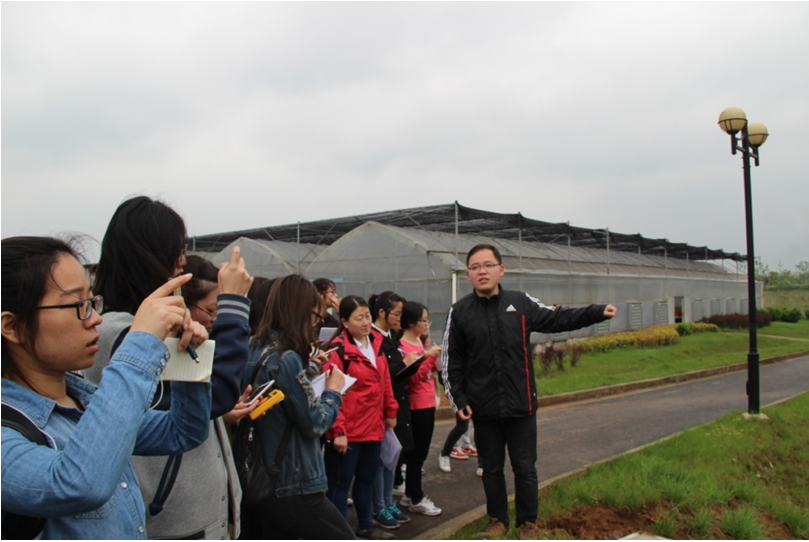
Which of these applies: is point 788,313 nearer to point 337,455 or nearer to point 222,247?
point 222,247

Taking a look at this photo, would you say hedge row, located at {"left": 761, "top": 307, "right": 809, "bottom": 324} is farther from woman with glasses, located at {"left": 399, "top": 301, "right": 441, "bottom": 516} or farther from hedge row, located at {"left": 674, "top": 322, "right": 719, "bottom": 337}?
woman with glasses, located at {"left": 399, "top": 301, "right": 441, "bottom": 516}

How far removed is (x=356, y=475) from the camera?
176 inches

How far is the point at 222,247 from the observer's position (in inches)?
1045

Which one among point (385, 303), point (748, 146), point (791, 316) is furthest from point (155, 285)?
point (791, 316)

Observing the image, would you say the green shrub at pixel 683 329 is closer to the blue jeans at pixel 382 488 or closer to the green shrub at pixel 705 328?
the green shrub at pixel 705 328

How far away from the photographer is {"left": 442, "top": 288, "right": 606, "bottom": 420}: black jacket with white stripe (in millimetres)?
4316

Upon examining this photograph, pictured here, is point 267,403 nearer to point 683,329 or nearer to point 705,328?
point 683,329

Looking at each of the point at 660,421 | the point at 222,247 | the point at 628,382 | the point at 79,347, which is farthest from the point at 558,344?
the point at 79,347

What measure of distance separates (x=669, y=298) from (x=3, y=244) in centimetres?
3015

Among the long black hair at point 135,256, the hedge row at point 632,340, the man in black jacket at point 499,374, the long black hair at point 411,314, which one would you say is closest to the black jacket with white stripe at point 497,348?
the man in black jacket at point 499,374

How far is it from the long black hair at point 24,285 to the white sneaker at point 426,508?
4129 mm

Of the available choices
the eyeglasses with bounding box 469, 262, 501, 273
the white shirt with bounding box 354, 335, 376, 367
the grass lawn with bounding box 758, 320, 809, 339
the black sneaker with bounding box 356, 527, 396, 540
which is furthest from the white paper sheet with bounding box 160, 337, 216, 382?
the grass lawn with bounding box 758, 320, 809, 339

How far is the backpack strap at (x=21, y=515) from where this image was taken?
136cm

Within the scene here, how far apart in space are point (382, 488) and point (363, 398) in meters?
0.90
